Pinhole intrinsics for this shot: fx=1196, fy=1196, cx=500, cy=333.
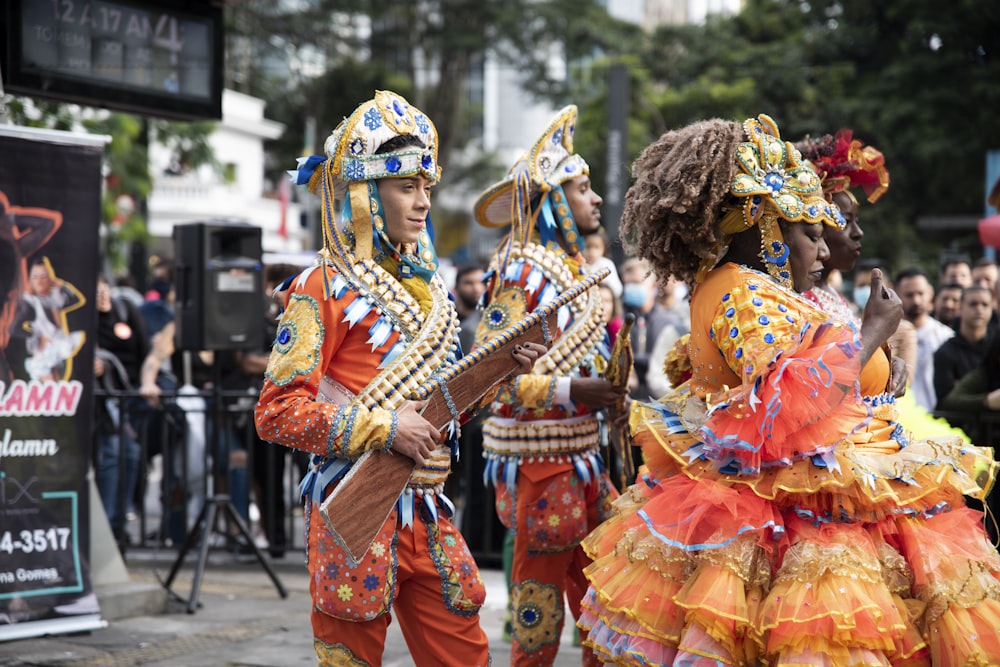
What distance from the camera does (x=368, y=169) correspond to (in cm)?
400

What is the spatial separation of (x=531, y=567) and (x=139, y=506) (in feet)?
17.2

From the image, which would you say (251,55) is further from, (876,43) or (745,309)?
(745,309)

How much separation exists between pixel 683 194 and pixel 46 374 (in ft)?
12.7

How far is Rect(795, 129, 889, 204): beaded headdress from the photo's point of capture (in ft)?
15.8

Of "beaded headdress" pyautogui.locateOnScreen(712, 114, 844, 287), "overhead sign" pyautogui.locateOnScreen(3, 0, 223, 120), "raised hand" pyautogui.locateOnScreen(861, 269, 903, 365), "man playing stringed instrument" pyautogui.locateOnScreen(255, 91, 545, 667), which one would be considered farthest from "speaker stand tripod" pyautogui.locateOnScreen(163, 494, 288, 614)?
"raised hand" pyautogui.locateOnScreen(861, 269, 903, 365)

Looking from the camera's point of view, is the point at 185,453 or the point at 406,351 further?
the point at 185,453

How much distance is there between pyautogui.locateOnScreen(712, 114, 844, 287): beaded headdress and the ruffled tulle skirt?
655mm

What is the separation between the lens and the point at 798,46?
27.3 meters

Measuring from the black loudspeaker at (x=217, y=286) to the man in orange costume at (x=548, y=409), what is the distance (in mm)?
3153

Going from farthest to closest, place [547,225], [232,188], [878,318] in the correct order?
[232,188], [547,225], [878,318]

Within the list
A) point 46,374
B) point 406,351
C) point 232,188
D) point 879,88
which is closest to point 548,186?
point 406,351

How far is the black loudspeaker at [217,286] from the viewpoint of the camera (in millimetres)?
8195

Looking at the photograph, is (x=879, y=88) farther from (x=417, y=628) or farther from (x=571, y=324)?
(x=417, y=628)

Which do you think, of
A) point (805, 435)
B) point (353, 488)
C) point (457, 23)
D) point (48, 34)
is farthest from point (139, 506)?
point (457, 23)
